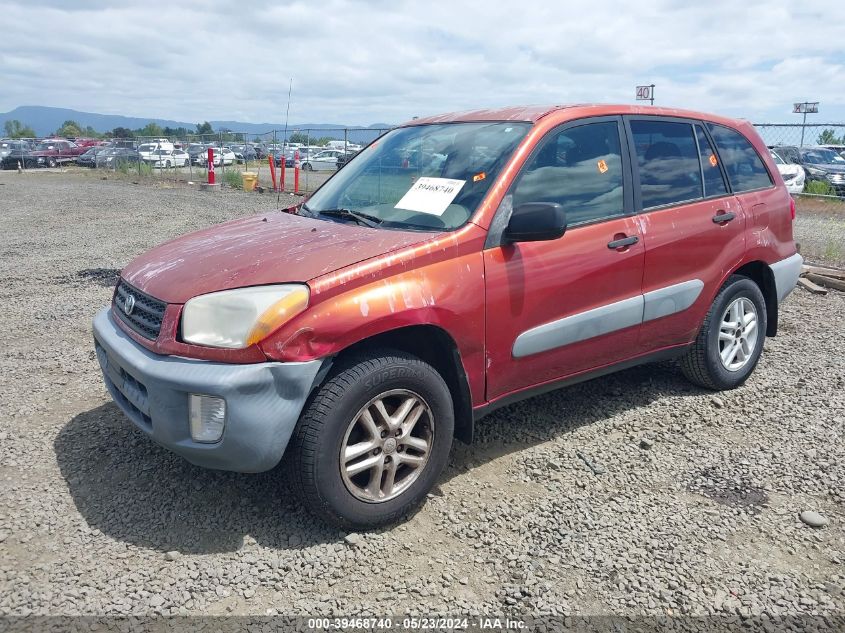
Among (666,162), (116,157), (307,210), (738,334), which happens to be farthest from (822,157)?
(116,157)

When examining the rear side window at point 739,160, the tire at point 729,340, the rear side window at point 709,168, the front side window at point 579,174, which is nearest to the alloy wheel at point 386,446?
the front side window at point 579,174

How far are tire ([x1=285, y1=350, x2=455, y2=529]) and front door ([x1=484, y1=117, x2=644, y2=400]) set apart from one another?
16.7 inches

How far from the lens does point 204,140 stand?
1296 inches

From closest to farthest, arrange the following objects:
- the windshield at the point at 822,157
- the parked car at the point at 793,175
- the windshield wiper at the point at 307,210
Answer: the windshield wiper at the point at 307,210, the parked car at the point at 793,175, the windshield at the point at 822,157

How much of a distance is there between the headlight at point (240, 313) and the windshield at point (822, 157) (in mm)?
19248

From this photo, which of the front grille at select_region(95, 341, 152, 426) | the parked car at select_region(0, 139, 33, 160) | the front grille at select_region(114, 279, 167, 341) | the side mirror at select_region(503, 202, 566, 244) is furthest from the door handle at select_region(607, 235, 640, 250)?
the parked car at select_region(0, 139, 33, 160)

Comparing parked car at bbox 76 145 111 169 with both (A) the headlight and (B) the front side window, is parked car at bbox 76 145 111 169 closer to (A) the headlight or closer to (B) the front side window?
(B) the front side window

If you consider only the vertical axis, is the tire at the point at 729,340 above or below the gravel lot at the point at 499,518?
above

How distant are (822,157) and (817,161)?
0.25m

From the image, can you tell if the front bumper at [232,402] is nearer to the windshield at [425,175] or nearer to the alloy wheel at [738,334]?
the windshield at [425,175]

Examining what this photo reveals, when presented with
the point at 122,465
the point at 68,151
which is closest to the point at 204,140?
the point at 68,151

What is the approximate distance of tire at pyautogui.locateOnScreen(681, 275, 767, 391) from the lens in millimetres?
4336

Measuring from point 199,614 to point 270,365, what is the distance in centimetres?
96

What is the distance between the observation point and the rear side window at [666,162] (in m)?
3.94
